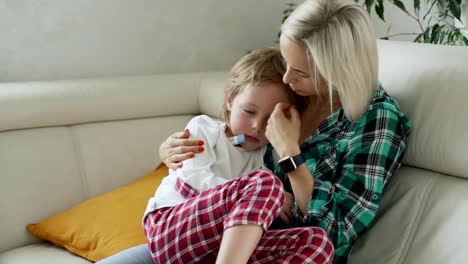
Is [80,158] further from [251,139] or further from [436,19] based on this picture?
[436,19]

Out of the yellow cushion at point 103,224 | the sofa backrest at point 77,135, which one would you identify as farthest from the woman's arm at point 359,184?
the sofa backrest at point 77,135

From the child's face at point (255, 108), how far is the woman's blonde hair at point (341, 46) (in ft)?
0.55

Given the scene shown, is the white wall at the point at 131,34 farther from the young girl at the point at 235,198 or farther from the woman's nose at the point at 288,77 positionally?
the woman's nose at the point at 288,77

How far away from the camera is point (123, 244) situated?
1927 mm

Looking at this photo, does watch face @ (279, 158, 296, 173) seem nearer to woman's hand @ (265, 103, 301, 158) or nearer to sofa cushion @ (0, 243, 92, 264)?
woman's hand @ (265, 103, 301, 158)

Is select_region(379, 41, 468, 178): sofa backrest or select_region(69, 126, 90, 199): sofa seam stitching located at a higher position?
select_region(379, 41, 468, 178): sofa backrest

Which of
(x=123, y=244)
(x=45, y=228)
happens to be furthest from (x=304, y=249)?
(x=45, y=228)

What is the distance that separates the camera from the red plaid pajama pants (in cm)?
140

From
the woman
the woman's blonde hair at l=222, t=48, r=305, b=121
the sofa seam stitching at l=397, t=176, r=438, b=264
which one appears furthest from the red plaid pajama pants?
the woman's blonde hair at l=222, t=48, r=305, b=121

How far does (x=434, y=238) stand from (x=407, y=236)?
0.07 meters

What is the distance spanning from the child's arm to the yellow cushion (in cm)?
38

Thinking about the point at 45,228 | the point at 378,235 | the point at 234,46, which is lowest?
the point at 45,228

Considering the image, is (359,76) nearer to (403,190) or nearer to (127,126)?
(403,190)

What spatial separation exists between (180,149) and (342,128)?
43cm
